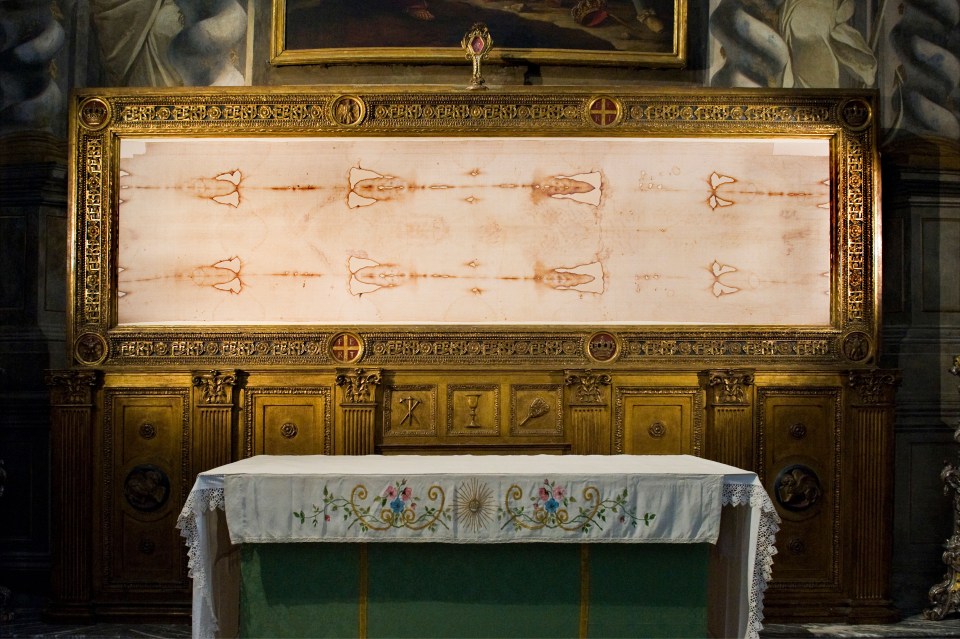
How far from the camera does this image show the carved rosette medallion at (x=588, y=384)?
657cm

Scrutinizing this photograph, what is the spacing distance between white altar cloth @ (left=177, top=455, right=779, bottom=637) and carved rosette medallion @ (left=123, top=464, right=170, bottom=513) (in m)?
1.47

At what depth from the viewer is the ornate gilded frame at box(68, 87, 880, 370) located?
6.60 m

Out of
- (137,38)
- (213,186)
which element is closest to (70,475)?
(213,186)

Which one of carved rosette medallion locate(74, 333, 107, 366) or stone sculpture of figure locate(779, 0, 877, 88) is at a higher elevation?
stone sculpture of figure locate(779, 0, 877, 88)

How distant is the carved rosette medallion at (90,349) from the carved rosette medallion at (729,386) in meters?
4.23

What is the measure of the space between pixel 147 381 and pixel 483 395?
235 centimetres

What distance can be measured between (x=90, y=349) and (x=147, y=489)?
3.46 ft

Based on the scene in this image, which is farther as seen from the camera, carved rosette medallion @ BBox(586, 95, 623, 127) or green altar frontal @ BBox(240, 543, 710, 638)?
carved rosette medallion @ BBox(586, 95, 623, 127)

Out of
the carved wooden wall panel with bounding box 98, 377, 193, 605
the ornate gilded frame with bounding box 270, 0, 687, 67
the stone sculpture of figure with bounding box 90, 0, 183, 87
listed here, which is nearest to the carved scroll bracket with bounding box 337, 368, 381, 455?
the carved wooden wall panel with bounding box 98, 377, 193, 605

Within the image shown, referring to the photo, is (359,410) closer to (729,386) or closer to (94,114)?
(729,386)

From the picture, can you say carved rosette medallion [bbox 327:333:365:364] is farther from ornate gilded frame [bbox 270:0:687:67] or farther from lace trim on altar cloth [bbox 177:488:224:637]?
ornate gilded frame [bbox 270:0:687:67]

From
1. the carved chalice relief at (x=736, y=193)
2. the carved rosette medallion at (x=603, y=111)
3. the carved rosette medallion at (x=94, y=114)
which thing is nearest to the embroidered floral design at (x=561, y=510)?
the carved chalice relief at (x=736, y=193)

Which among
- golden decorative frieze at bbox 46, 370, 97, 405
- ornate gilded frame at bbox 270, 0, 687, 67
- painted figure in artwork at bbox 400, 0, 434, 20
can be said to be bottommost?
golden decorative frieze at bbox 46, 370, 97, 405

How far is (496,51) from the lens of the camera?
6.84 metres
